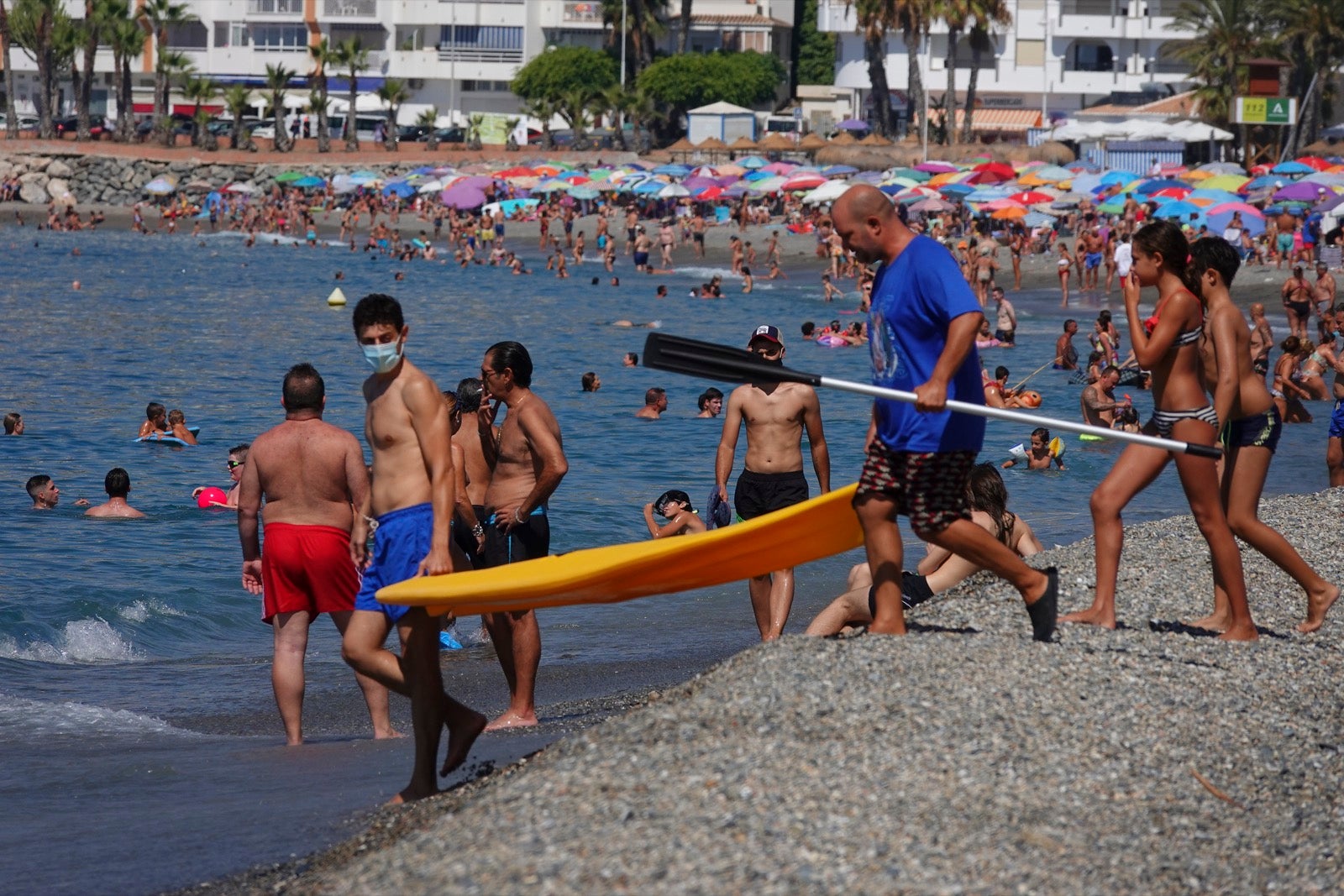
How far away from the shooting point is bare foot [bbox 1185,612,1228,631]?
6660 mm

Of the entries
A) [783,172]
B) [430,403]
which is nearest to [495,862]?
[430,403]

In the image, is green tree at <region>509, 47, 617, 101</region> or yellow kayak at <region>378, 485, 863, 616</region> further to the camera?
green tree at <region>509, 47, 617, 101</region>

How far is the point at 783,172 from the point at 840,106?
98.2ft

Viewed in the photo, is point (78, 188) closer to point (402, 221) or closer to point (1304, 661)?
point (402, 221)

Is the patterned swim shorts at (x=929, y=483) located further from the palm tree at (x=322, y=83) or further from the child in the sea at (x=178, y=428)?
the palm tree at (x=322, y=83)

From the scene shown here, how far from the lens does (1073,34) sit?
76.8 metres

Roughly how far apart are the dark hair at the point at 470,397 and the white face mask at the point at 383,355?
8.01 ft

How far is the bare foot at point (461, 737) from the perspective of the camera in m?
5.64

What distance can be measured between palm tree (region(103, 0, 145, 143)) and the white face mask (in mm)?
69327

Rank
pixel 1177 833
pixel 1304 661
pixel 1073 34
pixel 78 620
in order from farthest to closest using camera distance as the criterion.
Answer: pixel 1073 34 < pixel 78 620 < pixel 1304 661 < pixel 1177 833

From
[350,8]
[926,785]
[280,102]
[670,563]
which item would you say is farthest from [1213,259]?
[350,8]

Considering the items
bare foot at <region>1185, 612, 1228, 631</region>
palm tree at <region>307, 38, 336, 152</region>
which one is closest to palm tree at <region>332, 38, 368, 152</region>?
palm tree at <region>307, 38, 336, 152</region>

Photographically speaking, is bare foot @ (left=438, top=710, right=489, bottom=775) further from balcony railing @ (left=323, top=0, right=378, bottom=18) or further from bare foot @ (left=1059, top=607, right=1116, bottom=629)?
balcony railing @ (left=323, top=0, right=378, bottom=18)

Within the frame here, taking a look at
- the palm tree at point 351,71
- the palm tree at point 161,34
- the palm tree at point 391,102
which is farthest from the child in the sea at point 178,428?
the palm tree at point 161,34
